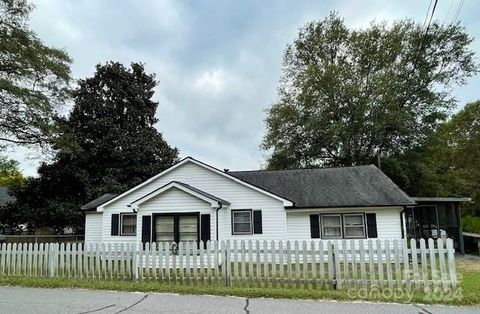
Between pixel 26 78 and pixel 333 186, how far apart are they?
1790 centimetres

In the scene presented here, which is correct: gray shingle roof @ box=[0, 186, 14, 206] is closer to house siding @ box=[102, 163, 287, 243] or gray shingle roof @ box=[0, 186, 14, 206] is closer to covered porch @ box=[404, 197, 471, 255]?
house siding @ box=[102, 163, 287, 243]

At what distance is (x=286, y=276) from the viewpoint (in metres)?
8.66

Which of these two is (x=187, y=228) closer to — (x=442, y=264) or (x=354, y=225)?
(x=354, y=225)

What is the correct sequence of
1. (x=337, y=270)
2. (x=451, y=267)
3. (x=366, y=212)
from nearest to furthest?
(x=451, y=267)
(x=337, y=270)
(x=366, y=212)

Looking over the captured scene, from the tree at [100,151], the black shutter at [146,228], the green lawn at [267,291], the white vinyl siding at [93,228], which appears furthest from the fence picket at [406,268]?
the tree at [100,151]

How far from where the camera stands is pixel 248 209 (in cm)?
1652

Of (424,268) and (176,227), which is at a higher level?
(176,227)

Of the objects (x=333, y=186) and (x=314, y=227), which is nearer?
(x=314, y=227)

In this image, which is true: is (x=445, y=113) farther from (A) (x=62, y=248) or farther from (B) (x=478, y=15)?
(A) (x=62, y=248)

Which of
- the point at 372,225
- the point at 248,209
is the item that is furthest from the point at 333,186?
the point at 248,209

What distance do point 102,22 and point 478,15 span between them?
1238cm

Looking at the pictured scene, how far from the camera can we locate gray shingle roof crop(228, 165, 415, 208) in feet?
53.3

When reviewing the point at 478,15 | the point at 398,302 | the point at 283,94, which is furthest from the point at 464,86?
the point at 398,302

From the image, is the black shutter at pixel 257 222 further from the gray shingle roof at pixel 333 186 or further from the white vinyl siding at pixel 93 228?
the white vinyl siding at pixel 93 228
